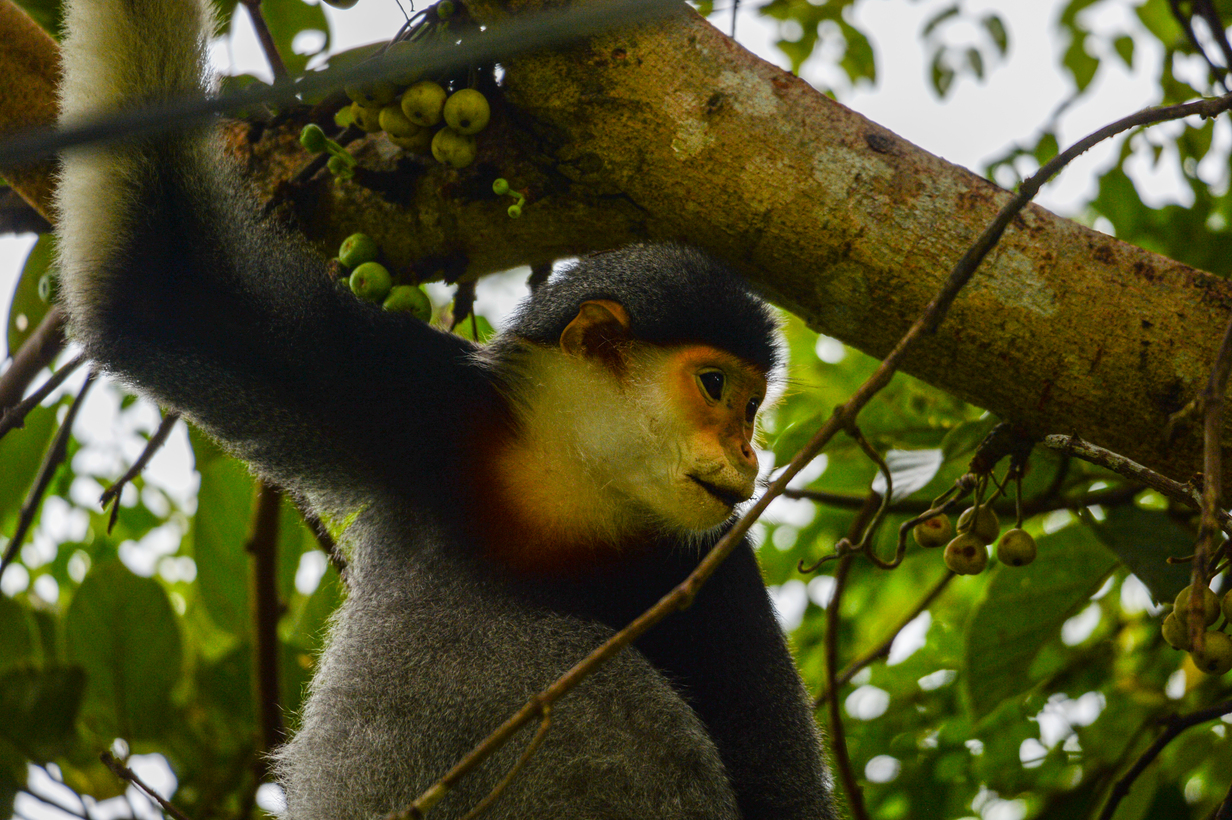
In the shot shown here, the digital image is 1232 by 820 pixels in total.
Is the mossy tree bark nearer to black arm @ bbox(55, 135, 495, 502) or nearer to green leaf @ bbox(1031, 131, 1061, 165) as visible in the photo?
black arm @ bbox(55, 135, 495, 502)

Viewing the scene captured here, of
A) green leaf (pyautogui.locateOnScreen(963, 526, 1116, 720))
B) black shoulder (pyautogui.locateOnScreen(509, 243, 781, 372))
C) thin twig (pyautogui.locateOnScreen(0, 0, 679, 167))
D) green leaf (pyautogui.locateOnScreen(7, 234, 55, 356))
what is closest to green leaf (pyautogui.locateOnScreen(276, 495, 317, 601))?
green leaf (pyautogui.locateOnScreen(7, 234, 55, 356))

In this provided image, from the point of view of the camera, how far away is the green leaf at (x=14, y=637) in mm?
3262

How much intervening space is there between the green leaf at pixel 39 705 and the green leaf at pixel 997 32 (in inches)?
148

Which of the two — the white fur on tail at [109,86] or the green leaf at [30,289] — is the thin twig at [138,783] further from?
the green leaf at [30,289]

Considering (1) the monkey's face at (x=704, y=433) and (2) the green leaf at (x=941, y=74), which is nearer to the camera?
(1) the monkey's face at (x=704, y=433)

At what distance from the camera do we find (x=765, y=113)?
6.88 ft

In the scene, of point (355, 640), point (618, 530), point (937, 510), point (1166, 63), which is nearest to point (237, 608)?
point (355, 640)

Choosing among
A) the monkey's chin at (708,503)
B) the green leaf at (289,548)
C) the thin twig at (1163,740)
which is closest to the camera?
the thin twig at (1163,740)

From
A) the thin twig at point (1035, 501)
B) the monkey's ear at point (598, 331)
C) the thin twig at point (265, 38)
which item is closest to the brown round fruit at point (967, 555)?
the thin twig at point (1035, 501)

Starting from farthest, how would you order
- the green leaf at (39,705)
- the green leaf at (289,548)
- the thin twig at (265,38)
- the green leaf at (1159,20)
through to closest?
the green leaf at (1159,20) < the green leaf at (289,548) < the green leaf at (39,705) < the thin twig at (265,38)

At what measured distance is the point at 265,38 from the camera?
104 inches

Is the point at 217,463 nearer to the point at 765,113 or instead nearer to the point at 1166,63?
the point at 765,113

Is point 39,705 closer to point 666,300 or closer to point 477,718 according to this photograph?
point 477,718

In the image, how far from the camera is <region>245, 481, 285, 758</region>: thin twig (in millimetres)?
2977
